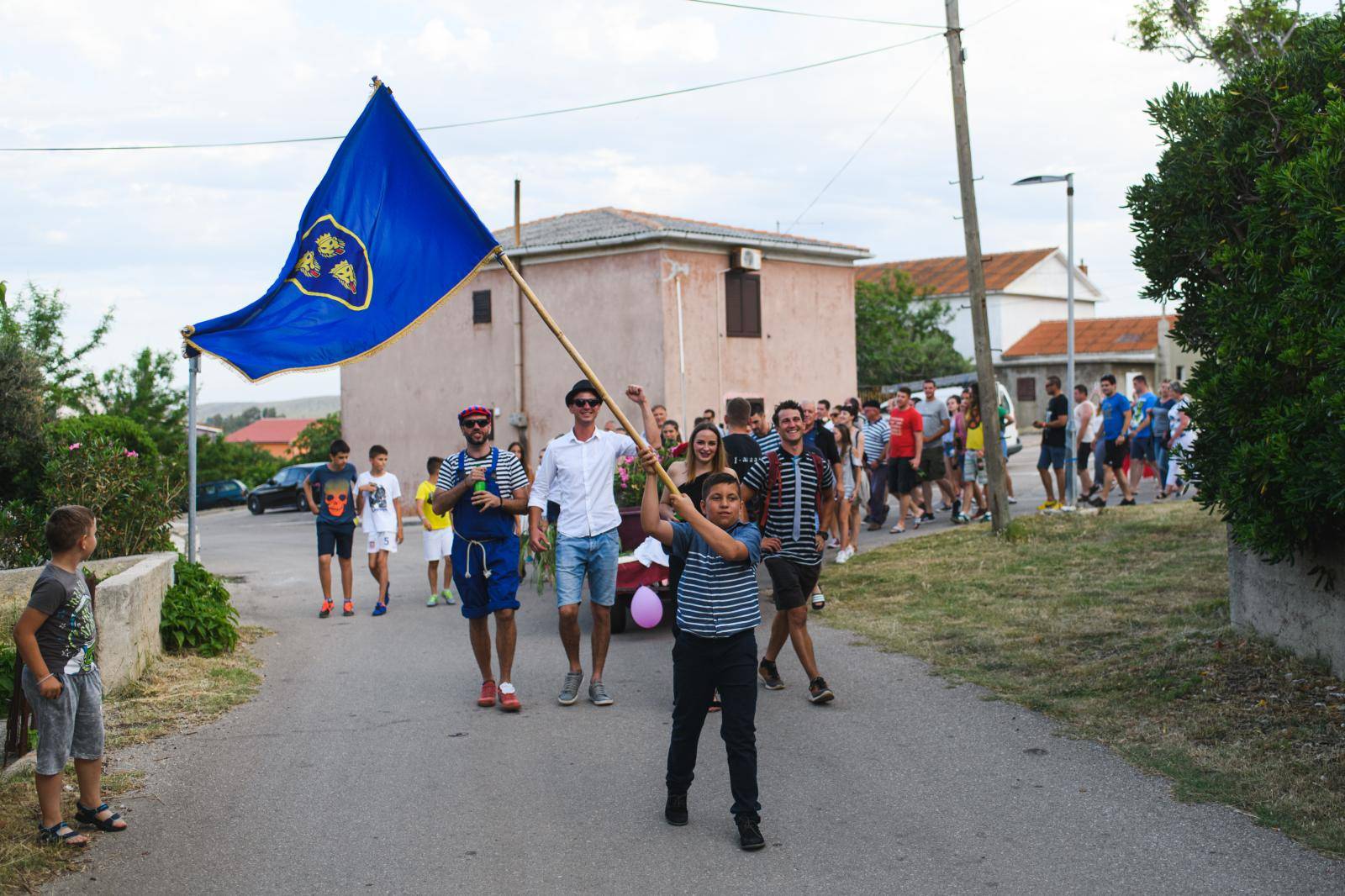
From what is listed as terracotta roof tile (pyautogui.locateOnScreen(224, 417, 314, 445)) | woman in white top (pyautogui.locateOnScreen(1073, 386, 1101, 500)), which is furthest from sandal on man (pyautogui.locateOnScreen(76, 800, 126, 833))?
terracotta roof tile (pyautogui.locateOnScreen(224, 417, 314, 445))

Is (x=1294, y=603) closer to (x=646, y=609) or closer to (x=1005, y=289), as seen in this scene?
(x=646, y=609)

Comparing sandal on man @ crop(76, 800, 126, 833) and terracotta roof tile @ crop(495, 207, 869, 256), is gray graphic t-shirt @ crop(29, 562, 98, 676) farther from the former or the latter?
terracotta roof tile @ crop(495, 207, 869, 256)

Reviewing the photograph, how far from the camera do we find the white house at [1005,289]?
5984 centimetres

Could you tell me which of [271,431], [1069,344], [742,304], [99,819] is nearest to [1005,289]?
[742,304]

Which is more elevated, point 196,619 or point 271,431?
point 271,431

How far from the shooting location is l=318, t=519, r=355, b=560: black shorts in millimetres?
12211

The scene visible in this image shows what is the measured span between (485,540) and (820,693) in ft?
7.72

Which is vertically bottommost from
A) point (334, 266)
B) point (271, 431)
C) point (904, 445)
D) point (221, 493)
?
point (221, 493)

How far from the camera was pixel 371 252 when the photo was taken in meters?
7.38

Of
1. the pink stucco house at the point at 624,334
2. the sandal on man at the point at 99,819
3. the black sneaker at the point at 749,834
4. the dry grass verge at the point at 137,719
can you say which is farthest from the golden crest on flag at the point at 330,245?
the pink stucco house at the point at 624,334

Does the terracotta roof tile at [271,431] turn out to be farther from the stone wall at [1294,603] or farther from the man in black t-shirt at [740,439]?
the stone wall at [1294,603]

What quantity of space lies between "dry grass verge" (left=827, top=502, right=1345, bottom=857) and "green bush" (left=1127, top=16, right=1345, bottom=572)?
906 mm

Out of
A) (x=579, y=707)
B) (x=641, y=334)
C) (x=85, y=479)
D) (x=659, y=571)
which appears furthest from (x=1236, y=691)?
(x=641, y=334)

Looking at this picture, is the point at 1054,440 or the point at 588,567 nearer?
the point at 588,567
